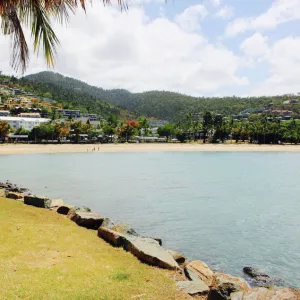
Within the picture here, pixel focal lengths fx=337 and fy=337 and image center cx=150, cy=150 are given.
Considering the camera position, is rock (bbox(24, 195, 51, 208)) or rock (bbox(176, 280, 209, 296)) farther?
rock (bbox(24, 195, 51, 208))

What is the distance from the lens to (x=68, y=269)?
6.03 metres

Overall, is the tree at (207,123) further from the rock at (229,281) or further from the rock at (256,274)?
the rock at (229,281)

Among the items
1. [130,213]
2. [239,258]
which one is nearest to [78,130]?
[130,213]

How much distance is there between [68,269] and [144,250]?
69.6 inches

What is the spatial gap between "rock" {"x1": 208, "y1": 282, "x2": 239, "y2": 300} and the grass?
19.2 inches

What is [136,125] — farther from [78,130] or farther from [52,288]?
[52,288]

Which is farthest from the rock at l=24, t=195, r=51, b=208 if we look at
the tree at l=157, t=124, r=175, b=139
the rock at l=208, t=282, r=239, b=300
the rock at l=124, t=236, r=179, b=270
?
the tree at l=157, t=124, r=175, b=139

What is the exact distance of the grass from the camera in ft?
17.0

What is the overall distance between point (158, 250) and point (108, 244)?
130 cm

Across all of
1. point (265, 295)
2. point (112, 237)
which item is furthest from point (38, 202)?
point (265, 295)

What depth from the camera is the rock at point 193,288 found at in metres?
5.76

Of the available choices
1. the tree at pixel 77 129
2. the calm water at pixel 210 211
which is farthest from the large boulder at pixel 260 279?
the tree at pixel 77 129

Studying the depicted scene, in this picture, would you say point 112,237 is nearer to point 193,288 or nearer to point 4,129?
point 193,288

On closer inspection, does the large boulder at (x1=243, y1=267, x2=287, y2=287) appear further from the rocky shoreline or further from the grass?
the grass
